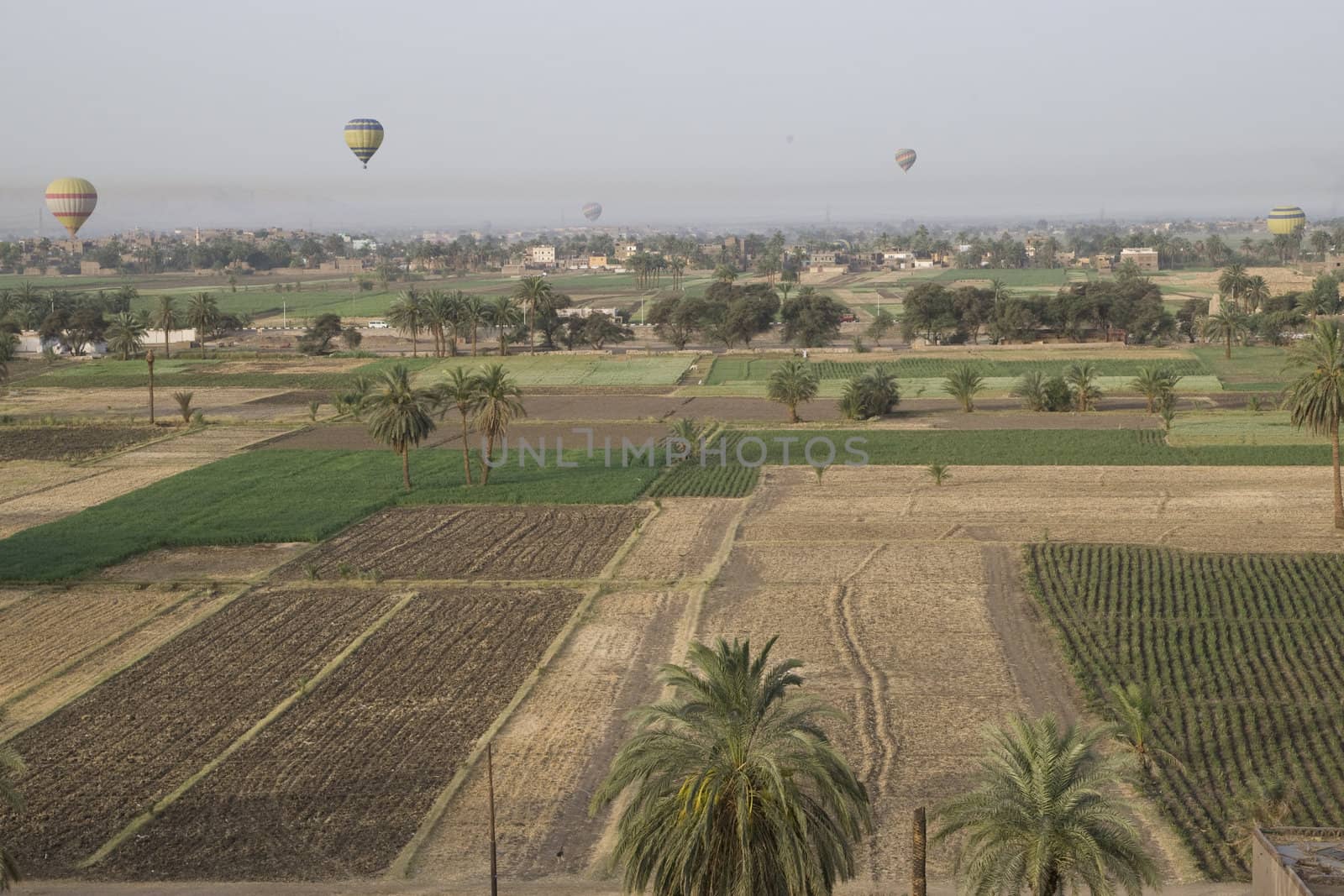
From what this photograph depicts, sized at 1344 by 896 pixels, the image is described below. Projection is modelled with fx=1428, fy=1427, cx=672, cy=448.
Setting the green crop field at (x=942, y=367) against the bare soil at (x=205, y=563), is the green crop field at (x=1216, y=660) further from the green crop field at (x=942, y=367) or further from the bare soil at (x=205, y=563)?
the green crop field at (x=942, y=367)

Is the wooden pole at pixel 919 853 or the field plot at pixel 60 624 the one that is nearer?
the wooden pole at pixel 919 853

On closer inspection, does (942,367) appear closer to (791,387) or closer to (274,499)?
(791,387)

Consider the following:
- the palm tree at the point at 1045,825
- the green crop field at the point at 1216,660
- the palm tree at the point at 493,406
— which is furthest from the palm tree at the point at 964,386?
the palm tree at the point at 1045,825

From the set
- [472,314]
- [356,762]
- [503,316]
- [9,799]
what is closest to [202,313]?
[472,314]

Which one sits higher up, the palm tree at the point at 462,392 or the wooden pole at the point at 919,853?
the palm tree at the point at 462,392

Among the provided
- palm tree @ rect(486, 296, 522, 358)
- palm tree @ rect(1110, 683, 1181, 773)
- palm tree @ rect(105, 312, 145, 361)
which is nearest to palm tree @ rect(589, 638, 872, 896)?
palm tree @ rect(1110, 683, 1181, 773)

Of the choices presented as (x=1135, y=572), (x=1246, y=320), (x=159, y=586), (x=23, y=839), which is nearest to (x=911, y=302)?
(x=1246, y=320)
